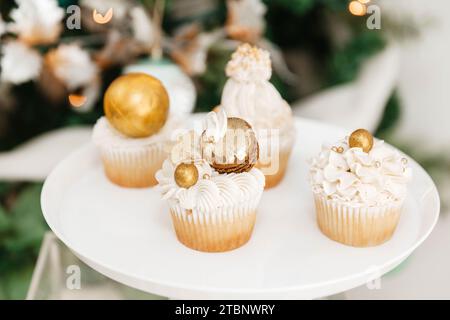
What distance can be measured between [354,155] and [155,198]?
0.46 meters

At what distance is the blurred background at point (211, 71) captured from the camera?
1.96 metres

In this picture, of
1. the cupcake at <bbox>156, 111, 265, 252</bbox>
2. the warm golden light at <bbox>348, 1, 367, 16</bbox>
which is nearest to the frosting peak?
the cupcake at <bbox>156, 111, 265, 252</bbox>

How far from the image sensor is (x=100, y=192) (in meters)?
1.41

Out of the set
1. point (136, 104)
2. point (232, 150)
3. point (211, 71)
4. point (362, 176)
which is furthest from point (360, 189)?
point (211, 71)

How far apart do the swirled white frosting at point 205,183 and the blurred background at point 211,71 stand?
66cm

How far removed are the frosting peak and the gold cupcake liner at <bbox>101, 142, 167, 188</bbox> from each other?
247 millimetres

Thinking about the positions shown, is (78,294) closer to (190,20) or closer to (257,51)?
(257,51)

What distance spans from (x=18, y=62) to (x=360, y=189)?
45.3 inches

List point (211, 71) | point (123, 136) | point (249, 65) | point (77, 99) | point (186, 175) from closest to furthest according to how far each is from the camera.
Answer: point (186, 175)
point (249, 65)
point (123, 136)
point (77, 99)
point (211, 71)

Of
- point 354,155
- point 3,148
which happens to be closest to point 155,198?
point 354,155

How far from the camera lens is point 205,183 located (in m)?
1.14

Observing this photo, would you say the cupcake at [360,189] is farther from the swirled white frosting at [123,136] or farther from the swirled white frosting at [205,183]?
the swirled white frosting at [123,136]

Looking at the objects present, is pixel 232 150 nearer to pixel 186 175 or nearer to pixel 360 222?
pixel 186 175

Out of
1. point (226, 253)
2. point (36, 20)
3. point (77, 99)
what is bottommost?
point (77, 99)
